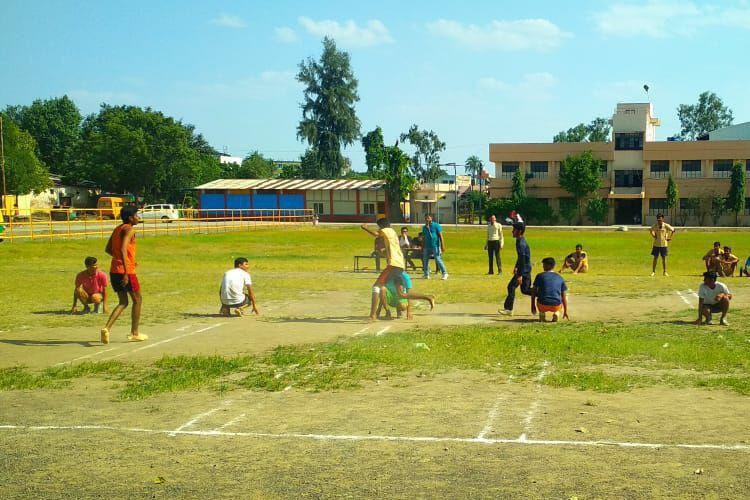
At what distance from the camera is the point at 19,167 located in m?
70.4

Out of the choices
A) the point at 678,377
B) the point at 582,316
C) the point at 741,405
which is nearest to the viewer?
the point at 741,405

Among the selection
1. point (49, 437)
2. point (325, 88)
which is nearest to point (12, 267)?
point (49, 437)

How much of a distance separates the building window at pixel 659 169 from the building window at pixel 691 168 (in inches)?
61.4

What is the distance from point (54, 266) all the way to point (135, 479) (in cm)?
2414

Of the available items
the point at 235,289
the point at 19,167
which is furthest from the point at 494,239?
the point at 19,167

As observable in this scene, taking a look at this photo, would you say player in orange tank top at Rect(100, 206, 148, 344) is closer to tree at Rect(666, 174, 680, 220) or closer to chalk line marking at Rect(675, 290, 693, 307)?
chalk line marking at Rect(675, 290, 693, 307)

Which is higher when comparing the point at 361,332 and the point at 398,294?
the point at 398,294

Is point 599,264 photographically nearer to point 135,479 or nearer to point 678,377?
point 678,377

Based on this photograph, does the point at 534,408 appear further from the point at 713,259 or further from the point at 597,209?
the point at 597,209

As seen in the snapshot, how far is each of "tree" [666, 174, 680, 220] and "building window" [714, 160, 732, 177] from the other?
405 centimetres

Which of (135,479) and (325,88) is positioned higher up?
(325,88)

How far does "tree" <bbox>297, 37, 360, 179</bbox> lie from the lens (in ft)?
312

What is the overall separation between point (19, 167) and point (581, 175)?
50.0m

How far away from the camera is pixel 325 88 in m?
95.7
